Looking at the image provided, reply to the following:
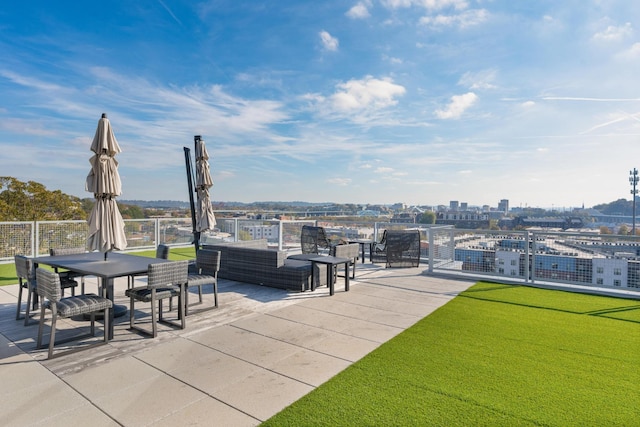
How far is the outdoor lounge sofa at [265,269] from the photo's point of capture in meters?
6.18

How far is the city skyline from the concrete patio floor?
211 cm

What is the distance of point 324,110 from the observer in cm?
1602

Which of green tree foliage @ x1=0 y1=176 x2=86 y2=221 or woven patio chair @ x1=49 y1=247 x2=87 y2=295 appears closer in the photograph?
woven patio chair @ x1=49 y1=247 x2=87 y2=295

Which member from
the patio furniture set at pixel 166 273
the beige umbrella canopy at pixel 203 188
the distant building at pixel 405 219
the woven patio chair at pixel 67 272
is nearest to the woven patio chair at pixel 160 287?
the patio furniture set at pixel 166 273

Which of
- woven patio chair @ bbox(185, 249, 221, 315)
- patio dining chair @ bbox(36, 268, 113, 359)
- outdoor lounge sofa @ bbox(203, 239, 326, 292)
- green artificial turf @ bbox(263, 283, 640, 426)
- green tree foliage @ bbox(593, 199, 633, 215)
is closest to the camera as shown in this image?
green artificial turf @ bbox(263, 283, 640, 426)

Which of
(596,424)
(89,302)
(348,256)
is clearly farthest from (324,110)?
(596,424)

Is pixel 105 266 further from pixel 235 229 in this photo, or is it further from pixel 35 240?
pixel 235 229

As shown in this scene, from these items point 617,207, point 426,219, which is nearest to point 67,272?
point 426,219

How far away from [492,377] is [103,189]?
4658mm

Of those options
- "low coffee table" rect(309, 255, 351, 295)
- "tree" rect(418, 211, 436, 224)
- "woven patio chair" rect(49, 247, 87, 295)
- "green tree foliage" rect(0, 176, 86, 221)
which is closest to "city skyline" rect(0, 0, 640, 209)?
"green tree foliage" rect(0, 176, 86, 221)

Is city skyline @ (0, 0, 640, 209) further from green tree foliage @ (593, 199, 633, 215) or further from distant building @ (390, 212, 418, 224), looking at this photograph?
green tree foliage @ (593, 199, 633, 215)

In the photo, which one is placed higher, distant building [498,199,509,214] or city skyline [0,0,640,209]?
city skyline [0,0,640,209]

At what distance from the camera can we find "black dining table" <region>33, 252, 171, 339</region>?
380 cm

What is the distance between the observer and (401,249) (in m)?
8.48
